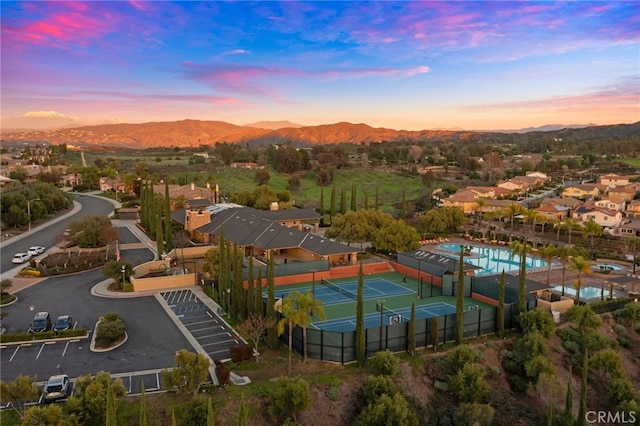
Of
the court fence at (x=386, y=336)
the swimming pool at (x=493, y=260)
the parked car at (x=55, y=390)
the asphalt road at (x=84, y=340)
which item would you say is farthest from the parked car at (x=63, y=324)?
the swimming pool at (x=493, y=260)

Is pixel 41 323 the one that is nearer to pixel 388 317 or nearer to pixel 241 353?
pixel 241 353

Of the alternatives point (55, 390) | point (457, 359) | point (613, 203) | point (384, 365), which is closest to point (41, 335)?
point (55, 390)

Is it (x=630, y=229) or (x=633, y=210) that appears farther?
(x=633, y=210)

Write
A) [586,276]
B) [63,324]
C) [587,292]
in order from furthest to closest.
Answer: [586,276], [587,292], [63,324]

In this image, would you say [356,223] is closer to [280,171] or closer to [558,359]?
[558,359]

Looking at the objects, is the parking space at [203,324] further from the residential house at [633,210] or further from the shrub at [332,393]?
the residential house at [633,210]

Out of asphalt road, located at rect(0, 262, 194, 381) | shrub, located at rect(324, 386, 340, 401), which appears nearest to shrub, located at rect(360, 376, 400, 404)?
shrub, located at rect(324, 386, 340, 401)
